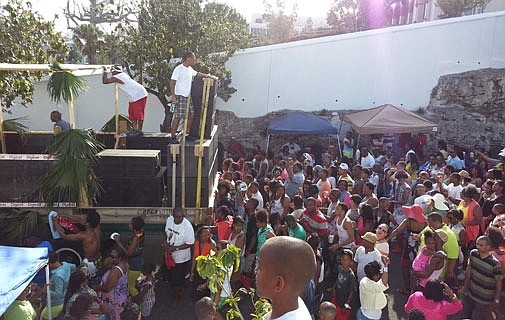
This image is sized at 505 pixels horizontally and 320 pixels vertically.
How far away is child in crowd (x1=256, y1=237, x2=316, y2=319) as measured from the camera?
188 cm

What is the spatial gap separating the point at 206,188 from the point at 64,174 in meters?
1.85

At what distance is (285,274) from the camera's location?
1.88 meters

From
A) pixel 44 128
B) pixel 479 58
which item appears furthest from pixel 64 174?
pixel 479 58

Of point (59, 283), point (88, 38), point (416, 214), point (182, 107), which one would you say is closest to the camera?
point (59, 283)

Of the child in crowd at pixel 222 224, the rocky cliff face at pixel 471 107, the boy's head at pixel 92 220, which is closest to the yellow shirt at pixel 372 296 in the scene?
the child in crowd at pixel 222 224

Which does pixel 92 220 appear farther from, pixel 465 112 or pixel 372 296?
pixel 465 112

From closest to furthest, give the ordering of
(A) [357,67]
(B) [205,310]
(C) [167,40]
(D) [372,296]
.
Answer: (B) [205,310] < (D) [372,296] < (C) [167,40] < (A) [357,67]

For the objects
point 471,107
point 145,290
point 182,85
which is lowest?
point 145,290

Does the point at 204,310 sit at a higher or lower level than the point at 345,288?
higher

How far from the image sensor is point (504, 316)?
5184 millimetres

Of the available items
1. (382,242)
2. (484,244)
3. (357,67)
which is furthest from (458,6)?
(484,244)

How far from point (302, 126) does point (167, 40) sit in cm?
500

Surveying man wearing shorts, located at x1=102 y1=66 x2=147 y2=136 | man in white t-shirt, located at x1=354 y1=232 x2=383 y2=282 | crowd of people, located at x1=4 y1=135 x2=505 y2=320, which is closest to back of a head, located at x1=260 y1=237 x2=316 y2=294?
crowd of people, located at x1=4 y1=135 x2=505 y2=320

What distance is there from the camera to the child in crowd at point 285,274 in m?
1.88
